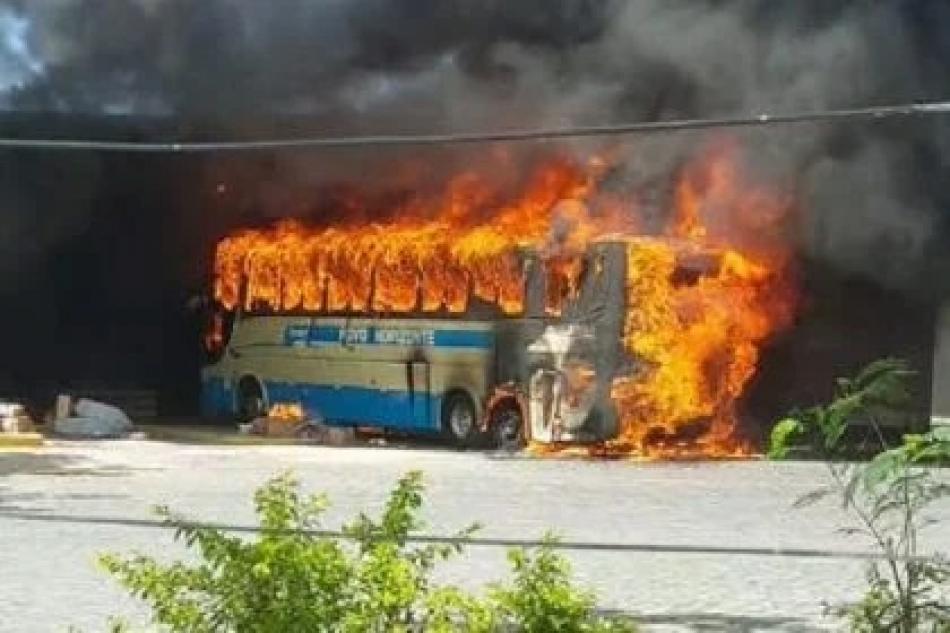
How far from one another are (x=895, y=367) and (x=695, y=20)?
17.0 meters

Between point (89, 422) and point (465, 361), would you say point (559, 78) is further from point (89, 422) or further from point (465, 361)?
point (89, 422)

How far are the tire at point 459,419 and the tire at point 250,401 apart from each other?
3.83 metres

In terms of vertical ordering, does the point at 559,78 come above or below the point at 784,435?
above

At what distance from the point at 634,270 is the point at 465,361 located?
270 cm

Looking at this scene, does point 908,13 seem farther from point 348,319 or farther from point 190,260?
point 190,260

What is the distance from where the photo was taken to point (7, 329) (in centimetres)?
2772

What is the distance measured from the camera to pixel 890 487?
4.38 m

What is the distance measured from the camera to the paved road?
348 inches

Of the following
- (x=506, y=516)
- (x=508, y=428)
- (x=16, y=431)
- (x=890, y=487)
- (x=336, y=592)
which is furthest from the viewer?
(x=16, y=431)

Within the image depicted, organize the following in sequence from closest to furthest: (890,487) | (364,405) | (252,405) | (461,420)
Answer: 1. (890,487)
2. (461,420)
3. (364,405)
4. (252,405)

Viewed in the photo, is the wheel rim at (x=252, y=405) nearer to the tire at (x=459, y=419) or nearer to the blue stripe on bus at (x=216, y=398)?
the blue stripe on bus at (x=216, y=398)

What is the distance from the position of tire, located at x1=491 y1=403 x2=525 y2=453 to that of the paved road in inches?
37.6

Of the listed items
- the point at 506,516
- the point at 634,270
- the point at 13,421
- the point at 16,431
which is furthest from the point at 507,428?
the point at 506,516

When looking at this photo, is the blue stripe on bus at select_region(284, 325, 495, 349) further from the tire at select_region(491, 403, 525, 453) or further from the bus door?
the tire at select_region(491, 403, 525, 453)
